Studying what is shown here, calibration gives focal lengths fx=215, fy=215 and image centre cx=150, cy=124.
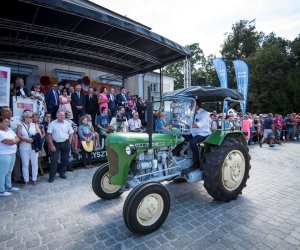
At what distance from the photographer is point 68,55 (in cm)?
886

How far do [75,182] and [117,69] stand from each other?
6.70 m

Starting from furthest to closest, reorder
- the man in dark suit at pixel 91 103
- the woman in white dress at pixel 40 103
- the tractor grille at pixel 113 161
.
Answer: the man in dark suit at pixel 91 103, the woman in white dress at pixel 40 103, the tractor grille at pixel 113 161

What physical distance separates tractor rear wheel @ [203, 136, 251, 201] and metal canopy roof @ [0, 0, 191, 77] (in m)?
4.67

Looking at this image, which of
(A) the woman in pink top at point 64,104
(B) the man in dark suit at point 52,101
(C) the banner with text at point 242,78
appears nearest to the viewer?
(A) the woman in pink top at point 64,104

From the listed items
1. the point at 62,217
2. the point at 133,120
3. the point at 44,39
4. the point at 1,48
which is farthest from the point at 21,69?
the point at 62,217

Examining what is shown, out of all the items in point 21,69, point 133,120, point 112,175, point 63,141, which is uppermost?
point 21,69

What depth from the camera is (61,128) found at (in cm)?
586

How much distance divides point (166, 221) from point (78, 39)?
21.1 ft

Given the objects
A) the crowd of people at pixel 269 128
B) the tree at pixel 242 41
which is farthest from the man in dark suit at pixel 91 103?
the tree at pixel 242 41

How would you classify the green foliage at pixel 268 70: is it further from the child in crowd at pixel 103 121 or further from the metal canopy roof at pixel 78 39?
the child in crowd at pixel 103 121

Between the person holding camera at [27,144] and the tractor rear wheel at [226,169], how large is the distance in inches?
168

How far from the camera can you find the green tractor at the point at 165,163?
3176 millimetres

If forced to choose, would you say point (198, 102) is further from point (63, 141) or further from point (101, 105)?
point (101, 105)

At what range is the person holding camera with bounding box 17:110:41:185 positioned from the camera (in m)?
5.33
